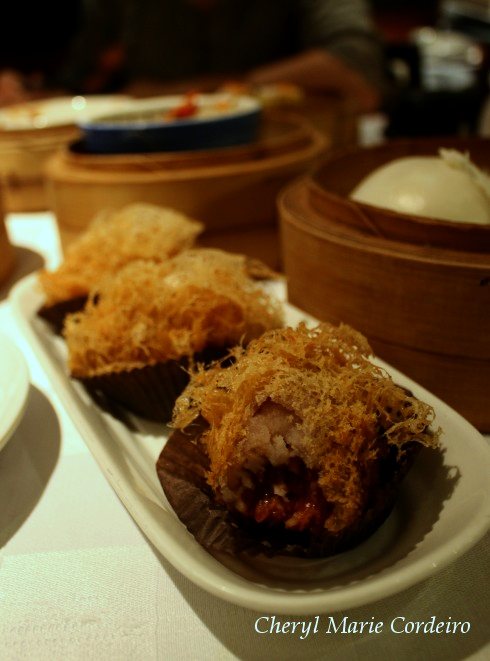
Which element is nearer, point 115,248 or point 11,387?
point 11,387

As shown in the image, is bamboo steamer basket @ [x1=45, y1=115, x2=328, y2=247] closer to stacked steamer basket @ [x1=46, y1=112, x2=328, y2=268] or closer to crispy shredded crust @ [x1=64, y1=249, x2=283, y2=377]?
stacked steamer basket @ [x1=46, y1=112, x2=328, y2=268]

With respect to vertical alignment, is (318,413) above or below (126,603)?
above

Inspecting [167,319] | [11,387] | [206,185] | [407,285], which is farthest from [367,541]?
[206,185]

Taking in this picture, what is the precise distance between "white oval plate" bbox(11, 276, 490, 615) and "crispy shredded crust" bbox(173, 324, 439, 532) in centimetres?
6

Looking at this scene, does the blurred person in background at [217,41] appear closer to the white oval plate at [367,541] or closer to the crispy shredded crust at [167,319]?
the crispy shredded crust at [167,319]

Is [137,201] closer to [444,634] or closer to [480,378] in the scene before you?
[480,378]

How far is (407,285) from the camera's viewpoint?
1.01 meters

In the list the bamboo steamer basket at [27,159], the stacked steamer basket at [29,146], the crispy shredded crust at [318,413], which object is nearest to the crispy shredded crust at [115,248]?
the crispy shredded crust at [318,413]

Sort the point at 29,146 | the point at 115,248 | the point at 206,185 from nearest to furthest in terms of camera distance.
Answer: the point at 115,248, the point at 206,185, the point at 29,146

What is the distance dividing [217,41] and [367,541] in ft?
14.7

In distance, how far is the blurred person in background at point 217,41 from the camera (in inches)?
153

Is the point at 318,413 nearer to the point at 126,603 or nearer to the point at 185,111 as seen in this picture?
the point at 126,603

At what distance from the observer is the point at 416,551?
0.71 m

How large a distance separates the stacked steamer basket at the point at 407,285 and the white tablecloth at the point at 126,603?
338mm
